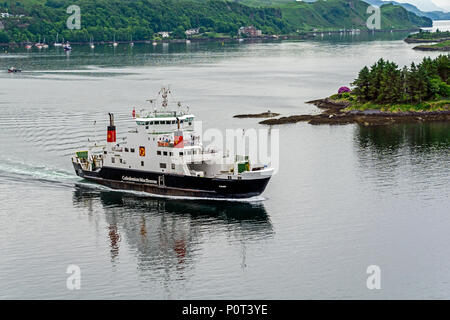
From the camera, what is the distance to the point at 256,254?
60.8 meters

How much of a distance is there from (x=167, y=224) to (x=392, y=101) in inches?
2951

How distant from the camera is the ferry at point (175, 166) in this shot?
75.9m

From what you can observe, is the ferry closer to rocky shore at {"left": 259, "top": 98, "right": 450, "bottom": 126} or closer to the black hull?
the black hull

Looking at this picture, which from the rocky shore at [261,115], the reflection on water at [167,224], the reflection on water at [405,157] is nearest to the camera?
the reflection on water at [167,224]

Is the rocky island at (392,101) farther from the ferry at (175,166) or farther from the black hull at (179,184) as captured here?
the black hull at (179,184)

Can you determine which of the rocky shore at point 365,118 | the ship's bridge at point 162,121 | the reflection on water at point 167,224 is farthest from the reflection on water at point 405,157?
the ship's bridge at point 162,121

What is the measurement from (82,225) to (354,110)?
2992 inches

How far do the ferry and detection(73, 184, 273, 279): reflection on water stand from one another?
1449mm

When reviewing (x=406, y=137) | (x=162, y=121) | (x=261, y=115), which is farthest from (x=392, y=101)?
(x=162, y=121)

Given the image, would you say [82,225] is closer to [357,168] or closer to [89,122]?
[357,168]

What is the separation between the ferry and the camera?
7588 cm

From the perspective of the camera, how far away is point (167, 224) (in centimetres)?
6925

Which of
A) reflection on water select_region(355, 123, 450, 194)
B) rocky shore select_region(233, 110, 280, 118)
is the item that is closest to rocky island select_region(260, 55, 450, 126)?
rocky shore select_region(233, 110, 280, 118)
